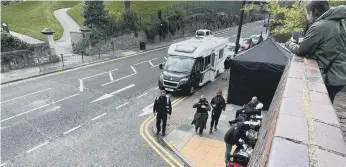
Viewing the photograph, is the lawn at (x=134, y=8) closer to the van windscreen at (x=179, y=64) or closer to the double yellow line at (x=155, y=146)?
the van windscreen at (x=179, y=64)

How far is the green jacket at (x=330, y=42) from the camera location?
3.13m

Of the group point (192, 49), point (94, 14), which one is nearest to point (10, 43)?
point (94, 14)

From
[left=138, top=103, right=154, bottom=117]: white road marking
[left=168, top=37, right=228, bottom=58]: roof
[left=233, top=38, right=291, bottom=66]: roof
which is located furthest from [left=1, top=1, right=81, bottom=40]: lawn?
[left=233, top=38, right=291, bottom=66]: roof

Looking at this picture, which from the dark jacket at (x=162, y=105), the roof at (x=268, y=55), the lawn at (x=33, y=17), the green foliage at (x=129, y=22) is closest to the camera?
the dark jacket at (x=162, y=105)

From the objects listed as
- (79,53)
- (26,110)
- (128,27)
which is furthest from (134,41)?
(26,110)

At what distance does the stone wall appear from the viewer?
1382 millimetres

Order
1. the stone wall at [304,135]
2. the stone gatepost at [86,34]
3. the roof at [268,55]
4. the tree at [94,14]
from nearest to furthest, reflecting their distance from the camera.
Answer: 1. the stone wall at [304,135]
2. the roof at [268,55]
3. the stone gatepost at [86,34]
4. the tree at [94,14]

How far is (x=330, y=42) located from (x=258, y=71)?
32.4 ft

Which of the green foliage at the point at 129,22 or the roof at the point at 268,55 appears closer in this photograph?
the roof at the point at 268,55

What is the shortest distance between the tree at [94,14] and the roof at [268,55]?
2035 centimetres

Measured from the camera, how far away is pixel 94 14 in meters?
28.4

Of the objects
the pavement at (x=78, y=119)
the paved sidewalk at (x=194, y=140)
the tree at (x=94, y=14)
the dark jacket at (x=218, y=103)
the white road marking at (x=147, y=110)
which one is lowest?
the white road marking at (x=147, y=110)

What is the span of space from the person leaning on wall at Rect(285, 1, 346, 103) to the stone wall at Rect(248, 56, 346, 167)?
3.17 ft

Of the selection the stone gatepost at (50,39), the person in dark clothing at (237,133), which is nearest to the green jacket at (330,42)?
the person in dark clothing at (237,133)
